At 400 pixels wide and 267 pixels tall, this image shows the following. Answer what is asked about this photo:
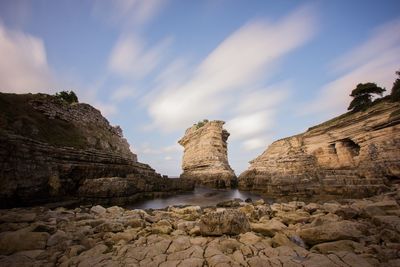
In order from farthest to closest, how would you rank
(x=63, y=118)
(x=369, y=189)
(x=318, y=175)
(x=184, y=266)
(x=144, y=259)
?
(x=63, y=118) < (x=318, y=175) < (x=369, y=189) < (x=144, y=259) < (x=184, y=266)

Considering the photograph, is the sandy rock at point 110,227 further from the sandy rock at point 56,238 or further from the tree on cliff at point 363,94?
the tree on cliff at point 363,94

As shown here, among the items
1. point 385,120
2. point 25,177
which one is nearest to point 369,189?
point 385,120

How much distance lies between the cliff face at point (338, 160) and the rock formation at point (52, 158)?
15061 millimetres

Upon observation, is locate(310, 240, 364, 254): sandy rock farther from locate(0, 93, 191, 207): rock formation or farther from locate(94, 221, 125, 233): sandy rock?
locate(0, 93, 191, 207): rock formation

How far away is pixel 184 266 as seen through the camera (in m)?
5.10

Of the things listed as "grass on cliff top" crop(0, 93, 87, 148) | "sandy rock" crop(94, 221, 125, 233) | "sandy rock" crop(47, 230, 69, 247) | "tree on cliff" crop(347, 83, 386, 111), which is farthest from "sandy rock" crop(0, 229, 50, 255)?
"tree on cliff" crop(347, 83, 386, 111)

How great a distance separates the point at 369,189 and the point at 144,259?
21.6 metres

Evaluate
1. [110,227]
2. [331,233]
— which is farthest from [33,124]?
[331,233]

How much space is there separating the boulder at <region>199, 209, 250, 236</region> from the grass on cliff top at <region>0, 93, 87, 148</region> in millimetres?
19153

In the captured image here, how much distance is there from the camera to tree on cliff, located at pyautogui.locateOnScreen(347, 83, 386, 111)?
36.2 meters

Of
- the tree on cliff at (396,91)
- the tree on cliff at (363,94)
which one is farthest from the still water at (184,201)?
the tree on cliff at (363,94)

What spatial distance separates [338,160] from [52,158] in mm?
34444

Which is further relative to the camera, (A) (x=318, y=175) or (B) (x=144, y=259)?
(A) (x=318, y=175)

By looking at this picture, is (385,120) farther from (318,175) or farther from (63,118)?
(63,118)
